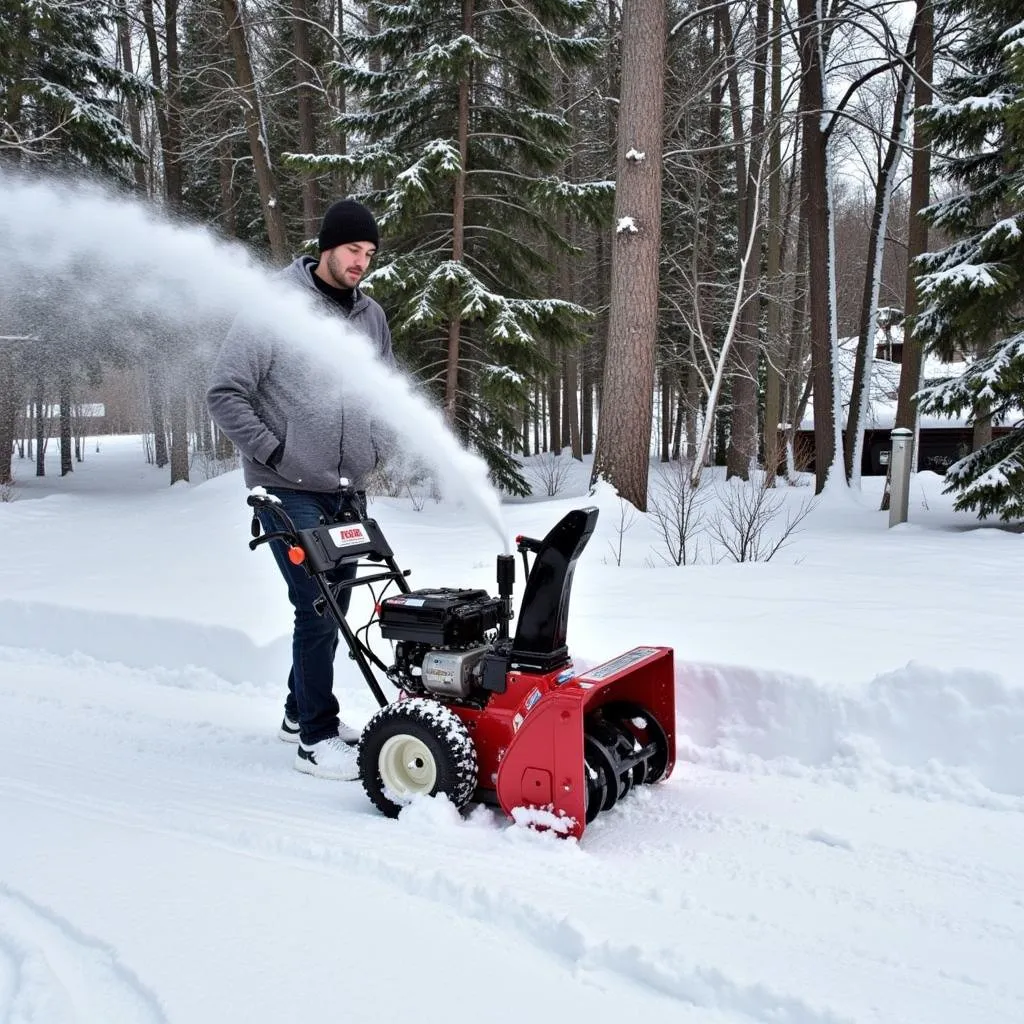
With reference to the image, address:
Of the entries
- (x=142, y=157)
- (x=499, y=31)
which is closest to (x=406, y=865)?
(x=499, y=31)

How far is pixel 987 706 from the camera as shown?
354 cm

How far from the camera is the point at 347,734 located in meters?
3.83

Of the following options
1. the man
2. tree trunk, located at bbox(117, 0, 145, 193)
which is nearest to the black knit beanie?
the man

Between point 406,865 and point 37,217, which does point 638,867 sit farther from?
point 37,217

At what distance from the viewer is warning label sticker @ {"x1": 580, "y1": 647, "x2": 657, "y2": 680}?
3.13 meters

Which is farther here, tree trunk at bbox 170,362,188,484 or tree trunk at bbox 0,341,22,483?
tree trunk at bbox 170,362,188,484

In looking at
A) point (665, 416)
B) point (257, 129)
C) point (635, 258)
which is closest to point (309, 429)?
point (635, 258)

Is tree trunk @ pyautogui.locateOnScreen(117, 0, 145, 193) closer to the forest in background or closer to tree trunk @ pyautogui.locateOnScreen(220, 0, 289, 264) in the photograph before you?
the forest in background

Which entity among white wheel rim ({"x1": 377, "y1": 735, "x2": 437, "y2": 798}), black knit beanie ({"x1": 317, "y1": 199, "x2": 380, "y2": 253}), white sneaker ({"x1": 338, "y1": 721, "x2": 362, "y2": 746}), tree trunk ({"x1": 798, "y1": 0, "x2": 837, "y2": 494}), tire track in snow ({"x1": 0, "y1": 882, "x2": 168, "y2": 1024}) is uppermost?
tree trunk ({"x1": 798, "y1": 0, "x2": 837, "y2": 494})

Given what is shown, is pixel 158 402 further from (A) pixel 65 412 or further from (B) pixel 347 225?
(B) pixel 347 225

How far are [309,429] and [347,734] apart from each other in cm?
132

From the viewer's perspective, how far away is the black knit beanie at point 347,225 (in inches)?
133

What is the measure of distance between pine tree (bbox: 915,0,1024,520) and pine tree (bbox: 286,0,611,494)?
4.21 metres

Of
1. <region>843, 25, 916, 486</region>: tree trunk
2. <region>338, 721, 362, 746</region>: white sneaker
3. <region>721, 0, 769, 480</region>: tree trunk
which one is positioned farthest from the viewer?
<region>721, 0, 769, 480</region>: tree trunk
